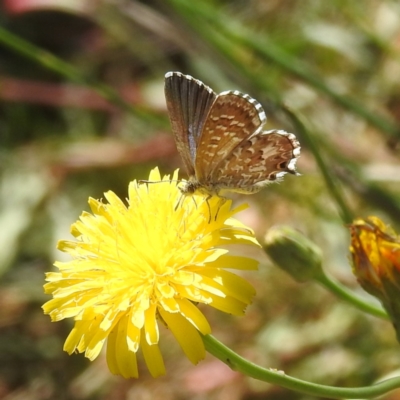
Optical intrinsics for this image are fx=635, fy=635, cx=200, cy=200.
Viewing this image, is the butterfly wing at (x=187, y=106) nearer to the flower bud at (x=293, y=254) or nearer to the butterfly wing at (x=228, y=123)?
the butterfly wing at (x=228, y=123)

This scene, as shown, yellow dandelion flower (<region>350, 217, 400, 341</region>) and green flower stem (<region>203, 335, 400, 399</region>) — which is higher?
yellow dandelion flower (<region>350, 217, 400, 341</region>)

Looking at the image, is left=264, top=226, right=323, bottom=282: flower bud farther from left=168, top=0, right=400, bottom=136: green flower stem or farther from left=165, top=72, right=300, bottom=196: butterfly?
left=168, top=0, right=400, bottom=136: green flower stem

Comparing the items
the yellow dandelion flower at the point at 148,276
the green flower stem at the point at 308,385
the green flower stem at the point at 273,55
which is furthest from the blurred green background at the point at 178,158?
the green flower stem at the point at 308,385

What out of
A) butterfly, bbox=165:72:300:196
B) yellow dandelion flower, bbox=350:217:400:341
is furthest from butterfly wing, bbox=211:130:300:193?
yellow dandelion flower, bbox=350:217:400:341

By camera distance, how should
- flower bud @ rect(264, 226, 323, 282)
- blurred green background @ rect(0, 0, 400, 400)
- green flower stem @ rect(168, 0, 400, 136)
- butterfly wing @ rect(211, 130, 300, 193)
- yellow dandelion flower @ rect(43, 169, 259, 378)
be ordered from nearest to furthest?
yellow dandelion flower @ rect(43, 169, 259, 378)
butterfly wing @ rect(211, 130, 300, 193)
flower bud @ rect(264, 226, 323, 282)
green flower stem @ rect(168, 0, 400, 136)
blurred green background @ rect(0, 0, 400, 400)

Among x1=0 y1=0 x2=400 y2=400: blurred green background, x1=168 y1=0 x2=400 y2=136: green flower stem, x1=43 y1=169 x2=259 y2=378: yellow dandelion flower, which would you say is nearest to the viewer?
x1=43 y1=169 x2=259 y2=378: yellow dandelion flower

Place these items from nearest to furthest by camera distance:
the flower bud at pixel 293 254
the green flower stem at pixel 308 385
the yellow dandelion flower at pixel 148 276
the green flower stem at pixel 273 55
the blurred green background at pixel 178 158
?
the green flower stem at pixel 308 385 → the yellow dandelion flower at pixel 148 276 → the flower bud at pixel 293 254 → the green flower stem at pixel 273 55 → the blurred green background at pixel 178 158

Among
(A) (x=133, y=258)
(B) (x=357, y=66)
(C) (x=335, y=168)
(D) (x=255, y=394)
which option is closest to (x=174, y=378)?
(D) (x=255, y=394)
